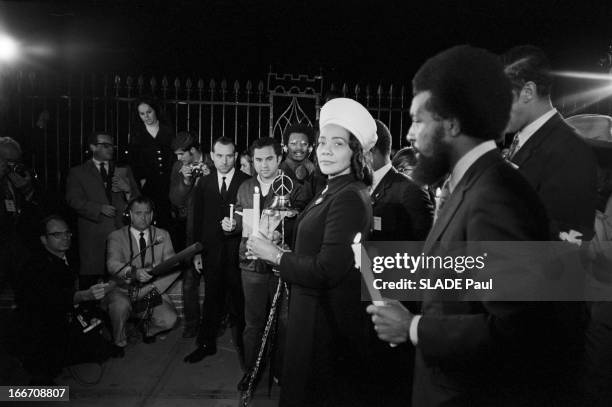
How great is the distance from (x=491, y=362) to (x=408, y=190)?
2094 mm

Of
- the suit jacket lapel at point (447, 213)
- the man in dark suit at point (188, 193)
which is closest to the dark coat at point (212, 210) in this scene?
the man in dark suit at point (188, 193)

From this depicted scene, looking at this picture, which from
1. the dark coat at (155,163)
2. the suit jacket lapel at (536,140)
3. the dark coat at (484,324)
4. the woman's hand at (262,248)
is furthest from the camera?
the dark coat at (155,163)

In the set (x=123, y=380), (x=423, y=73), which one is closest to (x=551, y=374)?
(x=423, y=73)

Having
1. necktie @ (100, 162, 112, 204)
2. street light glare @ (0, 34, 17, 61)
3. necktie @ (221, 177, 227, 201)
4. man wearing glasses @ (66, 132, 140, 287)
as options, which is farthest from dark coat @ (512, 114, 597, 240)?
street light glare @ (0, 34, 17, 61)

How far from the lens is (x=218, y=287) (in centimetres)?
500

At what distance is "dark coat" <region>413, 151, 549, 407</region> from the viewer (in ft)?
4.40

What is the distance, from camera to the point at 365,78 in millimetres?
10922

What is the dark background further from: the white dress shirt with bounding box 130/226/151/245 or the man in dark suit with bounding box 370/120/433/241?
the man in dark suit with bounding box 370/120/433/241

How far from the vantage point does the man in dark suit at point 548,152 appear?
2184 mm

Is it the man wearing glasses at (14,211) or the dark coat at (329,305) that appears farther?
the man wearing glasses at (14,211)

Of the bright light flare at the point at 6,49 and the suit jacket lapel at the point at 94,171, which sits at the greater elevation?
the bright light flare at the point at 6,49

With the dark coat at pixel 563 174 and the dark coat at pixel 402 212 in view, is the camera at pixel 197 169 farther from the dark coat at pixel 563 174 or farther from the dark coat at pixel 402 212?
the dark coat at pixel 563 174

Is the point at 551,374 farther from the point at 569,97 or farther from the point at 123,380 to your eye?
the point at 569,97

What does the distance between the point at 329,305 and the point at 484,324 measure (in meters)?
1.25
